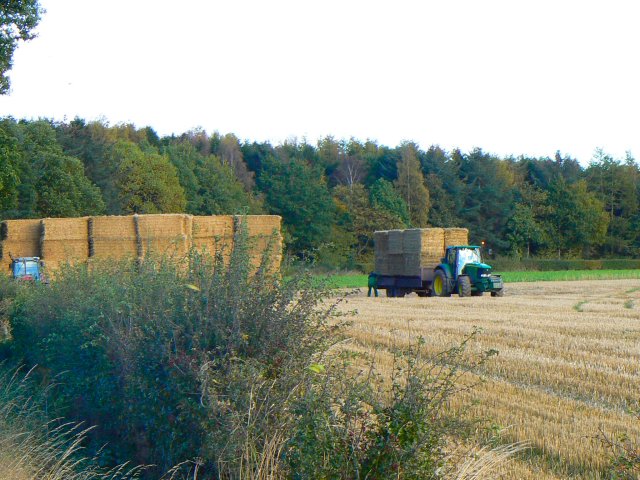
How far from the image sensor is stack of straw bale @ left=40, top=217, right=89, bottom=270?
2358 cm

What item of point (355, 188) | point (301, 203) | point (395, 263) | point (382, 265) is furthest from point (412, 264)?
point (355, 188)

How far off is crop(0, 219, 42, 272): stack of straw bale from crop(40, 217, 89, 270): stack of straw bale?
596 mm

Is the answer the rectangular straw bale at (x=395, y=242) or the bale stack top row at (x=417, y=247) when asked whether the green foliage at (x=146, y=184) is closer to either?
the rectangular straw bale at (x=395, y=242)

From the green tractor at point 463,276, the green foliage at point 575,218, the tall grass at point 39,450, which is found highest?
the green foliage at point 575,218

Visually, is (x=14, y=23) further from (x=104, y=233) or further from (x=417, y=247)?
(x=417, y=247)

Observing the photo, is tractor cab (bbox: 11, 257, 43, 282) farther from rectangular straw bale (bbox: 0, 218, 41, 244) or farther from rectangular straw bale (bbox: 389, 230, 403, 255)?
rectangular straw bale (bbox: 389, 230, 403, 255)

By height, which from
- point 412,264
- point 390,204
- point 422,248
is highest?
point 390,204

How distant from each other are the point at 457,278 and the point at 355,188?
43.0 metres

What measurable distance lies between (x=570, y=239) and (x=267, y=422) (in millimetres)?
81429

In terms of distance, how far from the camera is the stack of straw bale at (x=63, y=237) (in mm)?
23578

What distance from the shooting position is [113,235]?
2306 centimetres

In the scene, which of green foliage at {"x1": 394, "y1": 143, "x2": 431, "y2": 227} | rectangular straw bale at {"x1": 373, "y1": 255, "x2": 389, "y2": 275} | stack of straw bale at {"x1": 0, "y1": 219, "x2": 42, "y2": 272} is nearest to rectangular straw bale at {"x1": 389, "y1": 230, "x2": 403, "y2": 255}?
rectangular straw bale at {"x1": 373, "y1": 255, "x2": 389, "y2": 275}

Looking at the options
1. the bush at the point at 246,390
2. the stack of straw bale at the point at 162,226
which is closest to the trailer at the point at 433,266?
the stack of straw bale at the point at 162,226

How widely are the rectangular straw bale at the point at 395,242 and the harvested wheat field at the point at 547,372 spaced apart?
12678 millimetres
